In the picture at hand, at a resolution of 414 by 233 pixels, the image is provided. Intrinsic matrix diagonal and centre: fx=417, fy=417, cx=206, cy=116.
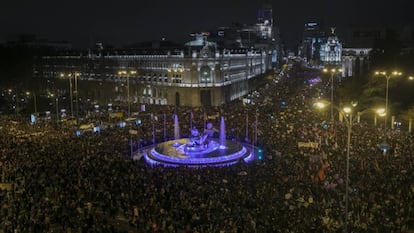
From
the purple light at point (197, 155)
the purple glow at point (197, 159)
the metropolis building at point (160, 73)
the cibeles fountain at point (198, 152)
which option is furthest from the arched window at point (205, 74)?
the purple glow at point (197, 159)

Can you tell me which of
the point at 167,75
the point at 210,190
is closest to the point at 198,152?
the point at 210,190

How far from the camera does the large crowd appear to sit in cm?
1739

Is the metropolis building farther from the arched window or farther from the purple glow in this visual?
the purple glow

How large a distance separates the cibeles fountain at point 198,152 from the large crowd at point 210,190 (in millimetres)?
2226

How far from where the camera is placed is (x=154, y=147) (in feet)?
116

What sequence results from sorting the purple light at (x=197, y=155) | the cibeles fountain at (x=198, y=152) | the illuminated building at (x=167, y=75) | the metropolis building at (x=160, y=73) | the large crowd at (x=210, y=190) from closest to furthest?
the large crowd at (x=210, y=190), the purple light at (x=197, y=155), the cibeles fountain at (x=198, y=152), the illuminated building at (x=167, y=75), the metropolis building at (x=160, y=73)

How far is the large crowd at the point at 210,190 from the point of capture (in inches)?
685

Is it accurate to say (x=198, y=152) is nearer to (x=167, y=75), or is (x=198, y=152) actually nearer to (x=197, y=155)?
(x=197, y=155)

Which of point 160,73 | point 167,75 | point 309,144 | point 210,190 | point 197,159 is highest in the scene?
point 160,73

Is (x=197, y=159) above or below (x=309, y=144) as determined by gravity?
below

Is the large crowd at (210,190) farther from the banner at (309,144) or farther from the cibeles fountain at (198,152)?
the cibeles fountain at (198,152)

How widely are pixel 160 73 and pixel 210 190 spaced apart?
5677 cm

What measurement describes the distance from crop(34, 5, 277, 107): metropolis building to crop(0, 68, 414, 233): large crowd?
34168 mm

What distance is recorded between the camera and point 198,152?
33656 mm
